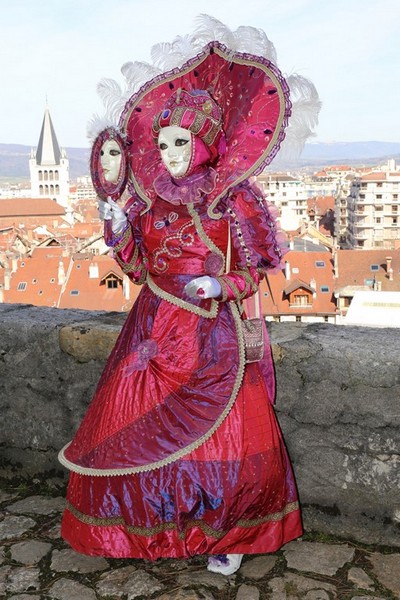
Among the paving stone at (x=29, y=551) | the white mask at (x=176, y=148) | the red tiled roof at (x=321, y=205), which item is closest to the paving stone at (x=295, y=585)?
the paving stone at (x=29, y=551)

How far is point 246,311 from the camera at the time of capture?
2.65 m

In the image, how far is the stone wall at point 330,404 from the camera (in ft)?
8.79

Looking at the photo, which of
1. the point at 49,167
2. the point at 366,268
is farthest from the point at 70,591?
the point at 49,167

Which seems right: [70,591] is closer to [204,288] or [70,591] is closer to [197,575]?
[197,575]

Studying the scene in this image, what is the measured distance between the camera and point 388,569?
2578mm

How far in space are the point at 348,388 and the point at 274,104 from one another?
115cm

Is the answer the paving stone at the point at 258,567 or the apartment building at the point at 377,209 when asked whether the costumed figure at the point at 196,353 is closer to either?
the paving stone at the point at 258,567

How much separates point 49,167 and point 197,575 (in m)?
121

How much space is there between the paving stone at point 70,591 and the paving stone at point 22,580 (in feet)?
0.24

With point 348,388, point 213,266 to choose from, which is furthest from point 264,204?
point 348,388

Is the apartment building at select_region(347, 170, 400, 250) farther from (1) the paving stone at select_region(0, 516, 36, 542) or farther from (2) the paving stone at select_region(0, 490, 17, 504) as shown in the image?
(1) the paving stone at select_region(0, 516, 36, 542)

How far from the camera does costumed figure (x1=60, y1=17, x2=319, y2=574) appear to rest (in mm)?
2461

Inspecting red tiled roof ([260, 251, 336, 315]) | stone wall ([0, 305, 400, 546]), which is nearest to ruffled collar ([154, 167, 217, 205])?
stone wall ([0, 305, 400, 546])

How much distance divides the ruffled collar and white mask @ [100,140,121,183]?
19 cm
